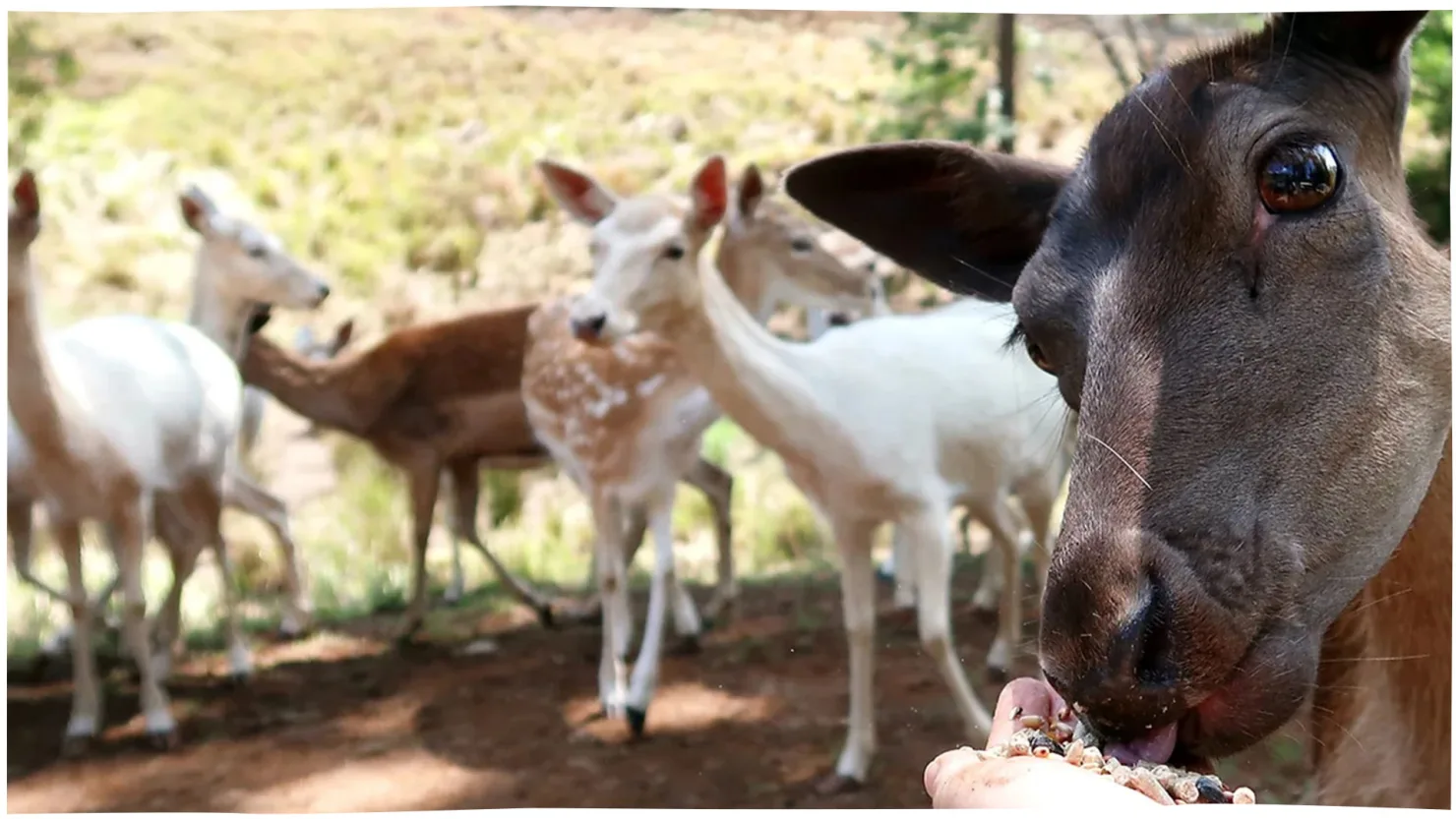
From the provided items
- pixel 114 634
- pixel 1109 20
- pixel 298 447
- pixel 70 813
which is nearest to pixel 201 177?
pixel 298 447

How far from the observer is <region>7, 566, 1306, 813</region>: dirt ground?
3174 mm

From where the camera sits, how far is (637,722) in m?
3.44

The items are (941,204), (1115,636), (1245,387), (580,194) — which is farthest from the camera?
(580,194)

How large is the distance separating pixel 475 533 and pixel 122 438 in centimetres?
125

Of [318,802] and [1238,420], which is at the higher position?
[1238,420]

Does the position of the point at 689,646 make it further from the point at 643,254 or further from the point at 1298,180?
the point at 1298,180

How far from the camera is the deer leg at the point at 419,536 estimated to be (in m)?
3.99

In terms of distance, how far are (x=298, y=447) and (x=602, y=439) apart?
134 cm

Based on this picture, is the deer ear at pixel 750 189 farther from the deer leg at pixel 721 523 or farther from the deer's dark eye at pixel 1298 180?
the deer's dark eye at pixel 1298 180

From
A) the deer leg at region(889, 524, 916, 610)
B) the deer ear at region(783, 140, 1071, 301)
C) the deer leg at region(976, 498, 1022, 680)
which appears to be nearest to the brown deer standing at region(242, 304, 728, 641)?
the deer leg at region(889, 524, 916, 610)

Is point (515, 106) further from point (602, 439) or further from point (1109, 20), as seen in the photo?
point (1109, 20)

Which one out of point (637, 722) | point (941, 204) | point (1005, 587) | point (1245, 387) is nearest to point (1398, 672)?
point (1245, 387)

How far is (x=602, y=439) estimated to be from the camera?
3.63 m

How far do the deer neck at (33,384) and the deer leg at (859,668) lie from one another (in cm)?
171
